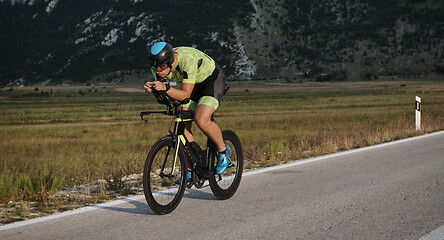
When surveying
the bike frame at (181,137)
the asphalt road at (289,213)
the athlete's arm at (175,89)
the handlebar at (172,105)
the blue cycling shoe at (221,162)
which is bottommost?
the asphalt road at (289,213)

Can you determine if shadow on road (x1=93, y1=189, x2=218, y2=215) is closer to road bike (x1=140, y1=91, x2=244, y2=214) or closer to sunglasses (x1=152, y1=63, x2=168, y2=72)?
road bike (x1=140, y1=91, x2=244, y2=214)

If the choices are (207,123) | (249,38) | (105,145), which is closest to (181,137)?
(207,123)

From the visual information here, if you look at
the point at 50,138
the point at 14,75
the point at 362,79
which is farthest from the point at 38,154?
the point at 14,75

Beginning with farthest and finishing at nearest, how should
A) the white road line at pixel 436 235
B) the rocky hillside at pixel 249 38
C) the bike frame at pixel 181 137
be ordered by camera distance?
the rocky hillside at pixel 249 38 < the bike frame at pixel 181 137 < the white road line at pixel 436 235

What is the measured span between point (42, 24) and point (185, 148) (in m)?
164

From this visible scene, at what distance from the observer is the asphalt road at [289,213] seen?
618cm

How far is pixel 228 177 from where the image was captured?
823 cm

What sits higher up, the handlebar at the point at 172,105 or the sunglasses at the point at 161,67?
the sunglasses at the point at 161,67

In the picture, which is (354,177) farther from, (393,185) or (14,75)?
(14,75)

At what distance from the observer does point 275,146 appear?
1386 cm

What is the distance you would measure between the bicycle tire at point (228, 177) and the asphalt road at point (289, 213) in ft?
0.39

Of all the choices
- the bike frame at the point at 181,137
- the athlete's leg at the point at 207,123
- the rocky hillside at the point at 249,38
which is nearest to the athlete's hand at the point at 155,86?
the bike frame at the point at 181,137

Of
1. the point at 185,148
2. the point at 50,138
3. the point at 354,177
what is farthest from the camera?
the point at 50,138

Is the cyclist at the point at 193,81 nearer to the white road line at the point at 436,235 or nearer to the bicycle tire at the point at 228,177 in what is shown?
the bicycle tire at the point at 228,177
